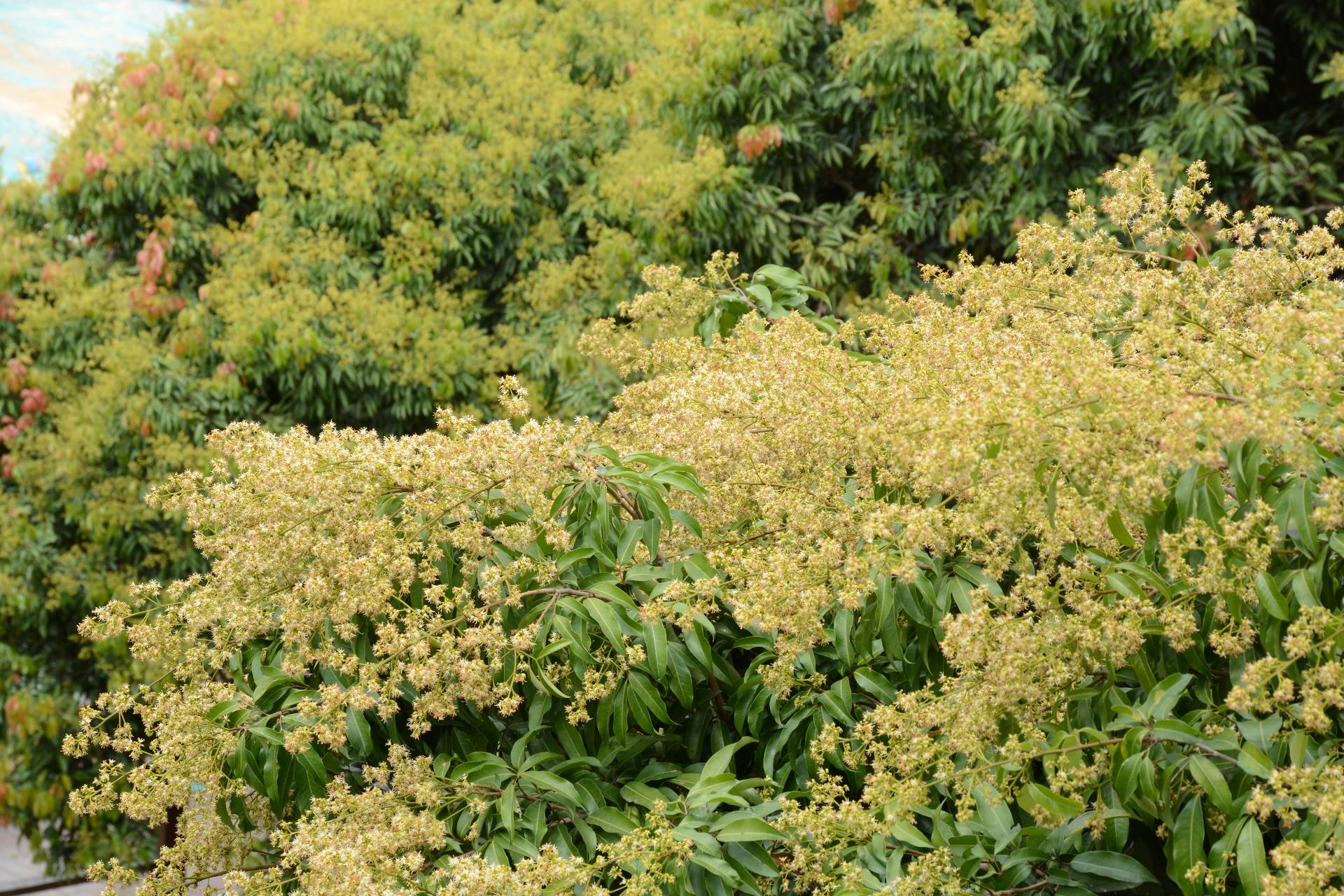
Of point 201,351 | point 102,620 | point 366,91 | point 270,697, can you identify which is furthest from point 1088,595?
point 366,91

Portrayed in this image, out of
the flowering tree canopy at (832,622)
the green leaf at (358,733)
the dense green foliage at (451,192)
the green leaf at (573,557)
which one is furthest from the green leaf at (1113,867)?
the dense green foliage at (451,192)

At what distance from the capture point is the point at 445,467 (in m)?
1.83

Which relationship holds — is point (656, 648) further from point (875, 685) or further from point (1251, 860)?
point (1251, 860)

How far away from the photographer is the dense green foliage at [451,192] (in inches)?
190

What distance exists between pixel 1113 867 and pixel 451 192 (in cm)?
573

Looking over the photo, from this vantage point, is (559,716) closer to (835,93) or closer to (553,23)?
(835,93)

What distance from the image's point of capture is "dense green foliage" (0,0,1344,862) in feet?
15.8

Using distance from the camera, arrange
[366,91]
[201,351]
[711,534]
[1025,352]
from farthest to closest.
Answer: [366,91] → [201,351] → [711,534] → [1025,352]

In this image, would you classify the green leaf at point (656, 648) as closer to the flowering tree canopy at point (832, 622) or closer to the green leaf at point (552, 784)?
the flowering tree canopy at point (832, 622)

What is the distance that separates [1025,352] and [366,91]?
5.99 meters

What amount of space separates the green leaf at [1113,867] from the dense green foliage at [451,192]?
11.6 feet

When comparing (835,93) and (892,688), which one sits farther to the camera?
(835,93)

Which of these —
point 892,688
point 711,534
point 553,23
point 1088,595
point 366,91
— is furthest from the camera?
point 553,23

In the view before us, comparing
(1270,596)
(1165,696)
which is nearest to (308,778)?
(1165,696)
